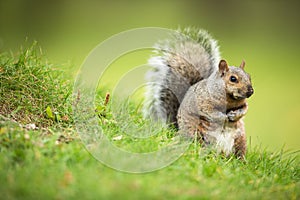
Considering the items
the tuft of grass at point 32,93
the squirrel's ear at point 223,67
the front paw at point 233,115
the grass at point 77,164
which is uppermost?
the squirrel's ear at point 223,67

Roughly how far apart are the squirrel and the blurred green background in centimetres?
363

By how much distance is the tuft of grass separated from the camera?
3146 millimetres

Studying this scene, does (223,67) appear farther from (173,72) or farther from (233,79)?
(173,72)

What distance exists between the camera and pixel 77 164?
101 inches

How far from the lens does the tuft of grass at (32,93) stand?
3146 mm

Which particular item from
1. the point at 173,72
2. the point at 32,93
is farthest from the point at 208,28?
the point at 32,93

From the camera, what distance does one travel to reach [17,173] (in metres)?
2.33

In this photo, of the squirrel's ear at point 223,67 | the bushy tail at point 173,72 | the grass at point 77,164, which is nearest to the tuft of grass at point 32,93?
the grass at point 77,164

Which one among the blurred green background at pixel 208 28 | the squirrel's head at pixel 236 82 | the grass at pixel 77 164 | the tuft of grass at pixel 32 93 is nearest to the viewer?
the grass at pixel 77 164

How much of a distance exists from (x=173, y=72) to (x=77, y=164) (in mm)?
1535

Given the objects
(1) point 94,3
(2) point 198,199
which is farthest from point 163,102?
(1) point 94,3

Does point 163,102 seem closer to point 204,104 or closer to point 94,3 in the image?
point 204,104

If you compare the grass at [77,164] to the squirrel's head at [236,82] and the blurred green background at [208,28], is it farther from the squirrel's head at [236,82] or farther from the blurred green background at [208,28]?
the blurred green background at [208,28]

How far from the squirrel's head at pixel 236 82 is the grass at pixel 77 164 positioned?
46 centimetres
